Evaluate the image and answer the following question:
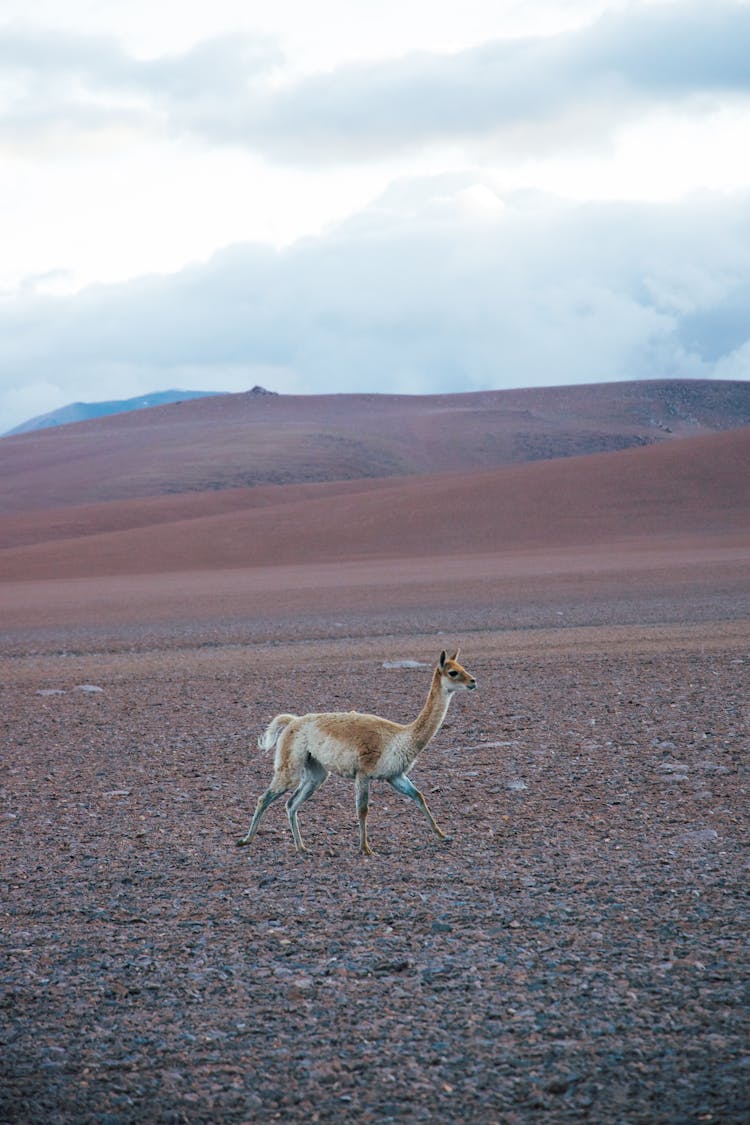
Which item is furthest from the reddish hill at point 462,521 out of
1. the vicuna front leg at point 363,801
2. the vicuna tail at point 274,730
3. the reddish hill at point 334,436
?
the vicuna front leg at point 363,801

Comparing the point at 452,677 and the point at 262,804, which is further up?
the point at 452,677

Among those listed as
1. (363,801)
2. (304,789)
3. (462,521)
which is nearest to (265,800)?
(304,789)

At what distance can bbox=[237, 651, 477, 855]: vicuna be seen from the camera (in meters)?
7.58

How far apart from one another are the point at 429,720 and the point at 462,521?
4357 centimetres

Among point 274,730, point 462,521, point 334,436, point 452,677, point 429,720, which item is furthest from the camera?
point 334,436

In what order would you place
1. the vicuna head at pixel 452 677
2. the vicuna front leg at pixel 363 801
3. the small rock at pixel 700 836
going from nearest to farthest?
the vicuna front leg at pixel 363 801
the small rock at pixel 700 836
the vicuna head at pixel 452 677

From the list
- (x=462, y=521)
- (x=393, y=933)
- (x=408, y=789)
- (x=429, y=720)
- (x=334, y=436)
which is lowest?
(x=393, y=933)

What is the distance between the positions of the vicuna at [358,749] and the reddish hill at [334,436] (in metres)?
71.7

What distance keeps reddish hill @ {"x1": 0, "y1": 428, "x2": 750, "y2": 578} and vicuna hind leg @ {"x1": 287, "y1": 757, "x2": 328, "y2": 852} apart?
37751 mm

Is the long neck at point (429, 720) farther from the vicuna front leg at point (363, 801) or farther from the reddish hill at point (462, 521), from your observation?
the reddish hill at point (462, 521)

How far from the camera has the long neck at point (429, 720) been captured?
766 centimetres

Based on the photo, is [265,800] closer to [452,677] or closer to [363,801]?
[363,801]

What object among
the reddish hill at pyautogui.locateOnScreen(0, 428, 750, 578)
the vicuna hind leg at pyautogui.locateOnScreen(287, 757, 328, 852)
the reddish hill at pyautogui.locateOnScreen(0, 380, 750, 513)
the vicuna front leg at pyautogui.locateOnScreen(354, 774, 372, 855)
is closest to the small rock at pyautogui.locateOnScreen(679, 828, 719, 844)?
the vicuna front leg at pyautogui.locateOnScreen(354, 774, 372, 855)

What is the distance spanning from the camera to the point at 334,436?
99188 mm
